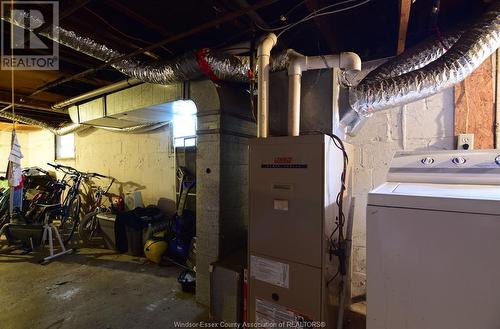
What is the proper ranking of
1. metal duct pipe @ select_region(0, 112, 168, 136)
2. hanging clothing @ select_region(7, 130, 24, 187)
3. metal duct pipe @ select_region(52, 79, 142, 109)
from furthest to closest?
metal duct pipe @ select_region(0, 112, 168, 136), metal duct pipe @ select_region(52, 79, 142, 109), hanging clothing @ select_region(7, 130, 24, 187)

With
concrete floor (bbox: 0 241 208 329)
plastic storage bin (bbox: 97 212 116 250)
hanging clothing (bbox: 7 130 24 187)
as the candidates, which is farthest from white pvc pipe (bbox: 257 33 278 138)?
plastic storage bin (bbox: 97 212 116 250)

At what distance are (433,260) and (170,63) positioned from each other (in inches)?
87.5

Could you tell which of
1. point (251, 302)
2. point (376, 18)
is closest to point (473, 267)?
point (251, 302)

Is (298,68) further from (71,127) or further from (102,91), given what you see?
(71,127)

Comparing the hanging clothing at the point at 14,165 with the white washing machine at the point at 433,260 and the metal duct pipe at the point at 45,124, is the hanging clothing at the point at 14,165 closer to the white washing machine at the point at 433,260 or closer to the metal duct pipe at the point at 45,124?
the metal duct pipe at the point at 45,124

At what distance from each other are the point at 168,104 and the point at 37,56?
1.30m

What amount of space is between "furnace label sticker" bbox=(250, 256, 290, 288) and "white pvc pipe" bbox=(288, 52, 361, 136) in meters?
0.84

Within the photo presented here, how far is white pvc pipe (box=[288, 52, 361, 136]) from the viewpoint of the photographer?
156 cm

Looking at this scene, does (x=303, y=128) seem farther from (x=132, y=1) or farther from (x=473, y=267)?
(x=132, y=1)

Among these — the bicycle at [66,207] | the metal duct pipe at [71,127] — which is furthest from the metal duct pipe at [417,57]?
the bicycle at [66,207]

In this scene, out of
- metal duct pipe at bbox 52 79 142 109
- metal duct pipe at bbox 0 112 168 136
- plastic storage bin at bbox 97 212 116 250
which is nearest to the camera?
metal duct pipe at bbox 52 79 142 109

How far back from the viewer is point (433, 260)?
88 centimetres

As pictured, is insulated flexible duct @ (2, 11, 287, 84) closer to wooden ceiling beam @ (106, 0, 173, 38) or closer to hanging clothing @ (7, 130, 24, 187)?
wooden ceiling beam @ (106, 0, 173, 38)

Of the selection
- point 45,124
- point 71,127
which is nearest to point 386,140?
point 71,127
